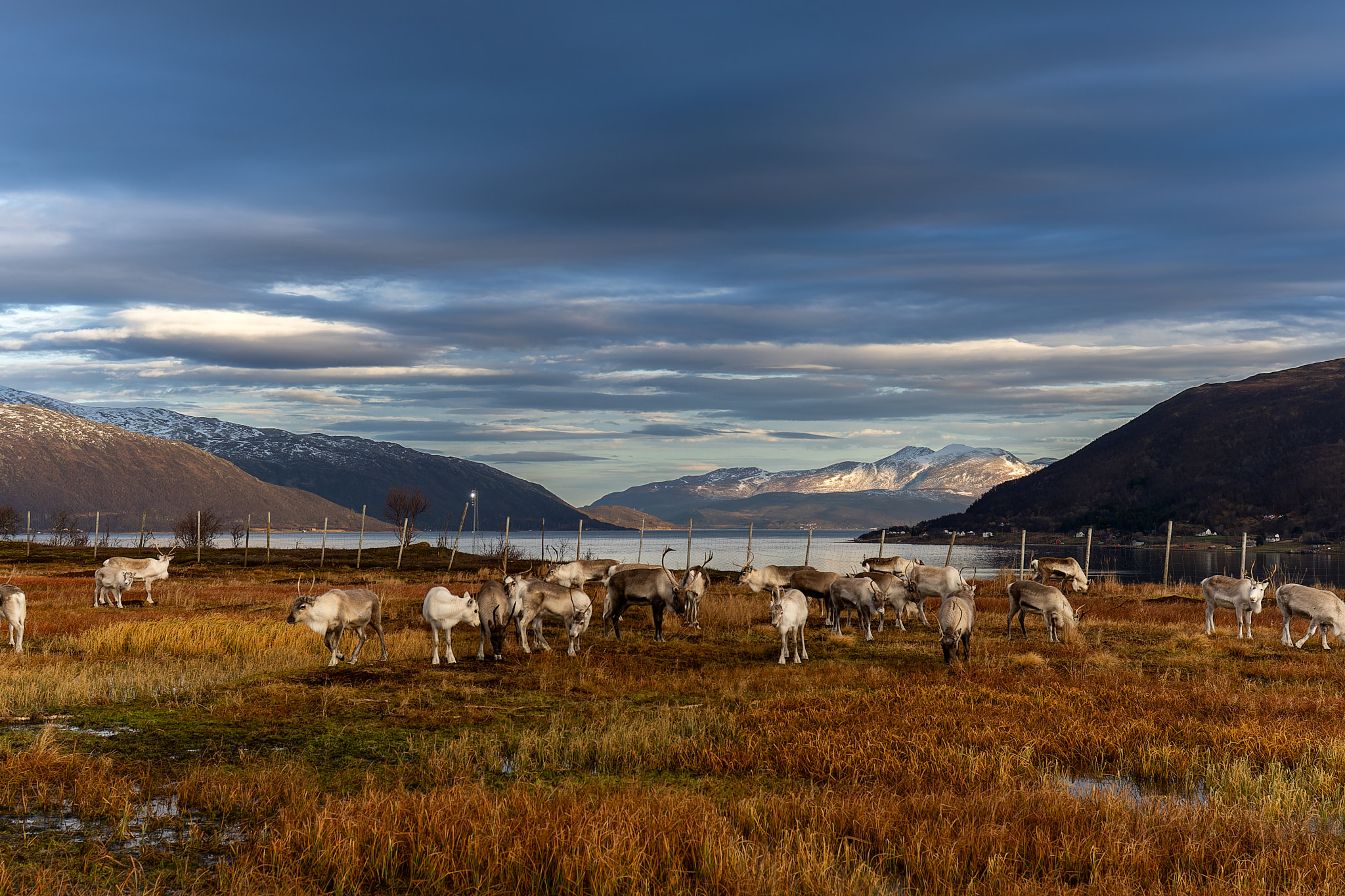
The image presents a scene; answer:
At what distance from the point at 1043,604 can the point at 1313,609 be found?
21.2 ft

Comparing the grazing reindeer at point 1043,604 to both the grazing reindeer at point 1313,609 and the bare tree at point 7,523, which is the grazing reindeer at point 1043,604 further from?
the bare tree at point 7,523

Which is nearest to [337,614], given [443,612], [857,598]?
[443,612]

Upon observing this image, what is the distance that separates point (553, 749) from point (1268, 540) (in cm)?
20486

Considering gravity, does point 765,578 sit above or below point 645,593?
above

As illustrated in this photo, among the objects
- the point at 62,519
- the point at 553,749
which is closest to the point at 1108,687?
the point at 553,749

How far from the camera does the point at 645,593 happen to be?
24.3 meters

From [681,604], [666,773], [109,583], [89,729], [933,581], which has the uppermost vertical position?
[933,581]

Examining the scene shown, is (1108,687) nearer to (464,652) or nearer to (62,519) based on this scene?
(464,652)

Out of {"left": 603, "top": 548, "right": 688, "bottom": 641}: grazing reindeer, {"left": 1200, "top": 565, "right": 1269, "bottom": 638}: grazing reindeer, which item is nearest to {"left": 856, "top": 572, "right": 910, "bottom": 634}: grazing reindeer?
{"left": 603, "top": 548, "right": 688, "bottom": 641}: grazing reindeer

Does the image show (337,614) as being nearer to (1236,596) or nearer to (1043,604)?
(1043,604)

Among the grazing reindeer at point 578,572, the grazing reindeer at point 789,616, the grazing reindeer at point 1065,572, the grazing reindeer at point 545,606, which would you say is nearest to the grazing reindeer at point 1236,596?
the grazing reindeer at point 789,616

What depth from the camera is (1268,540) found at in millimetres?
178750

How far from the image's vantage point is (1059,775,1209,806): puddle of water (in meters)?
9.63

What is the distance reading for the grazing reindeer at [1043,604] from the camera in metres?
23.8
